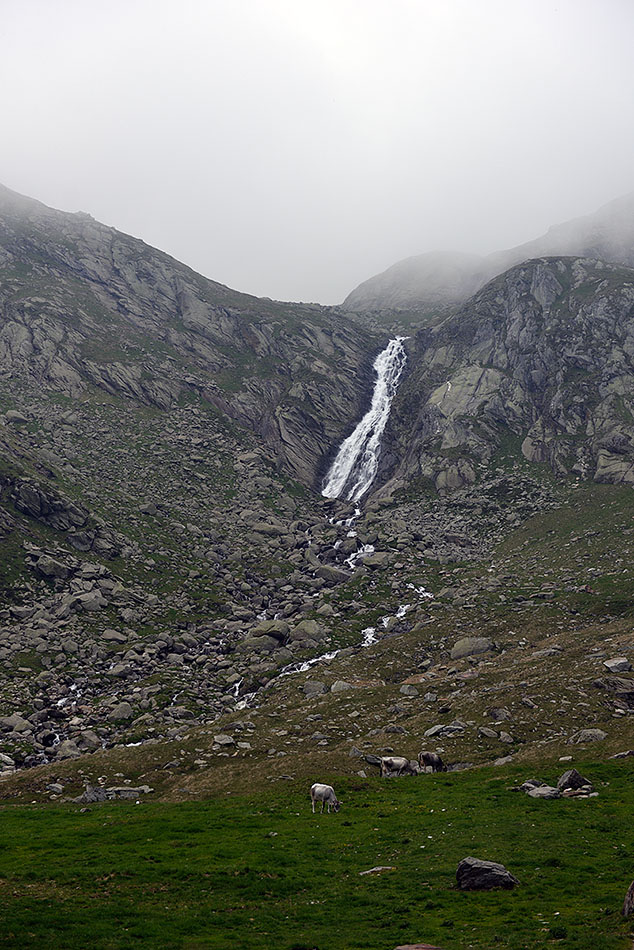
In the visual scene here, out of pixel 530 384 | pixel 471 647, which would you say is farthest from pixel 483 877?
pixel 530 384

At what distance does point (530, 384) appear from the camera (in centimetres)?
11512

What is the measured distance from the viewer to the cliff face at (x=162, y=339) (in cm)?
11375

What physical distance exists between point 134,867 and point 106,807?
9.85 meters

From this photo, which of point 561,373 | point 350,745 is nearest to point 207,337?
point 561,373

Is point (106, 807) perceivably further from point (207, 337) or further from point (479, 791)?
point (207, 337)

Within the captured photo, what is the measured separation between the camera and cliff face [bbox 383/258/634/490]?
98.2 meters

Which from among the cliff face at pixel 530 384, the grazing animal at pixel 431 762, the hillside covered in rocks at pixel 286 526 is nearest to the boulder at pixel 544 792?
the hillside covered in rocks at pixel 286 526

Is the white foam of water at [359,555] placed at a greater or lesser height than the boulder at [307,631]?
greater

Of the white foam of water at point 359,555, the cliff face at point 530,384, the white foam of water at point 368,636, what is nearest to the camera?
the white foam of water at point 368,636

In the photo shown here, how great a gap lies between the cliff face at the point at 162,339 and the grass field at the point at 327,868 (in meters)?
84.1

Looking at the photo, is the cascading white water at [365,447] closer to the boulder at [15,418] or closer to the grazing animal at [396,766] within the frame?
the boulder at [15,418]

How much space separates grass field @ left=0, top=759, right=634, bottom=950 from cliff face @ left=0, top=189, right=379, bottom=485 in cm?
8411

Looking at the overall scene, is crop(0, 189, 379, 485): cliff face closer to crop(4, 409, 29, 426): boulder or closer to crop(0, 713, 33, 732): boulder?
crop(4, 409, 29, 426): boulder

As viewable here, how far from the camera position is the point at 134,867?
843 inches
